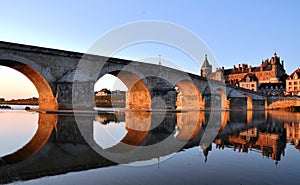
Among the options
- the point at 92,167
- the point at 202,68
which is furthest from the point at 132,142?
the point at 202,68

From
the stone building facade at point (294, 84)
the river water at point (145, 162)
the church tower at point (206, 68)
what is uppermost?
the church tower at point (206, 68)

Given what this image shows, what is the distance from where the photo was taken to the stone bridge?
68.5ft

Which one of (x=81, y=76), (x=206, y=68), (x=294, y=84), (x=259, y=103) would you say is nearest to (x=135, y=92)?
(x=81, y=76)

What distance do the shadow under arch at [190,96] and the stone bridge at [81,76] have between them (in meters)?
0.72

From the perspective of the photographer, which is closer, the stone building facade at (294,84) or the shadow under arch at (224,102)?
the shadow under arch at (224,102)

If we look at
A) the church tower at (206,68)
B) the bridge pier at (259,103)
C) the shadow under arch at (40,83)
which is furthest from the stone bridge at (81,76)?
the church tower at (206,68)

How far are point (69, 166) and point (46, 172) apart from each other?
1.79ft

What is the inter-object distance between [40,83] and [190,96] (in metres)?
29.4

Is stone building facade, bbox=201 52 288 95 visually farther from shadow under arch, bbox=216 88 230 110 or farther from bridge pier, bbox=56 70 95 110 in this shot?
bridge pier, bbox=56 70 95 110

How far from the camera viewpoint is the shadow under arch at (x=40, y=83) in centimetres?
2087

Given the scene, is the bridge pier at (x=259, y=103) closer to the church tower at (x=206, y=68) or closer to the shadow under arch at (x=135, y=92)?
the shadow under arch at (x=135, y=92)

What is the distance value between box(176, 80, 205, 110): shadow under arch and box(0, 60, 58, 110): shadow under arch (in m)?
23.4

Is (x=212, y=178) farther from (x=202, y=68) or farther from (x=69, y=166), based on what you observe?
(x=202, y=68)

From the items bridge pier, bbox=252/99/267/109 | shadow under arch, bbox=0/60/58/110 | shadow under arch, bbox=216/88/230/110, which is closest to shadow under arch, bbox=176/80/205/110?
shadow under arch, bbox=216/88/230/110
